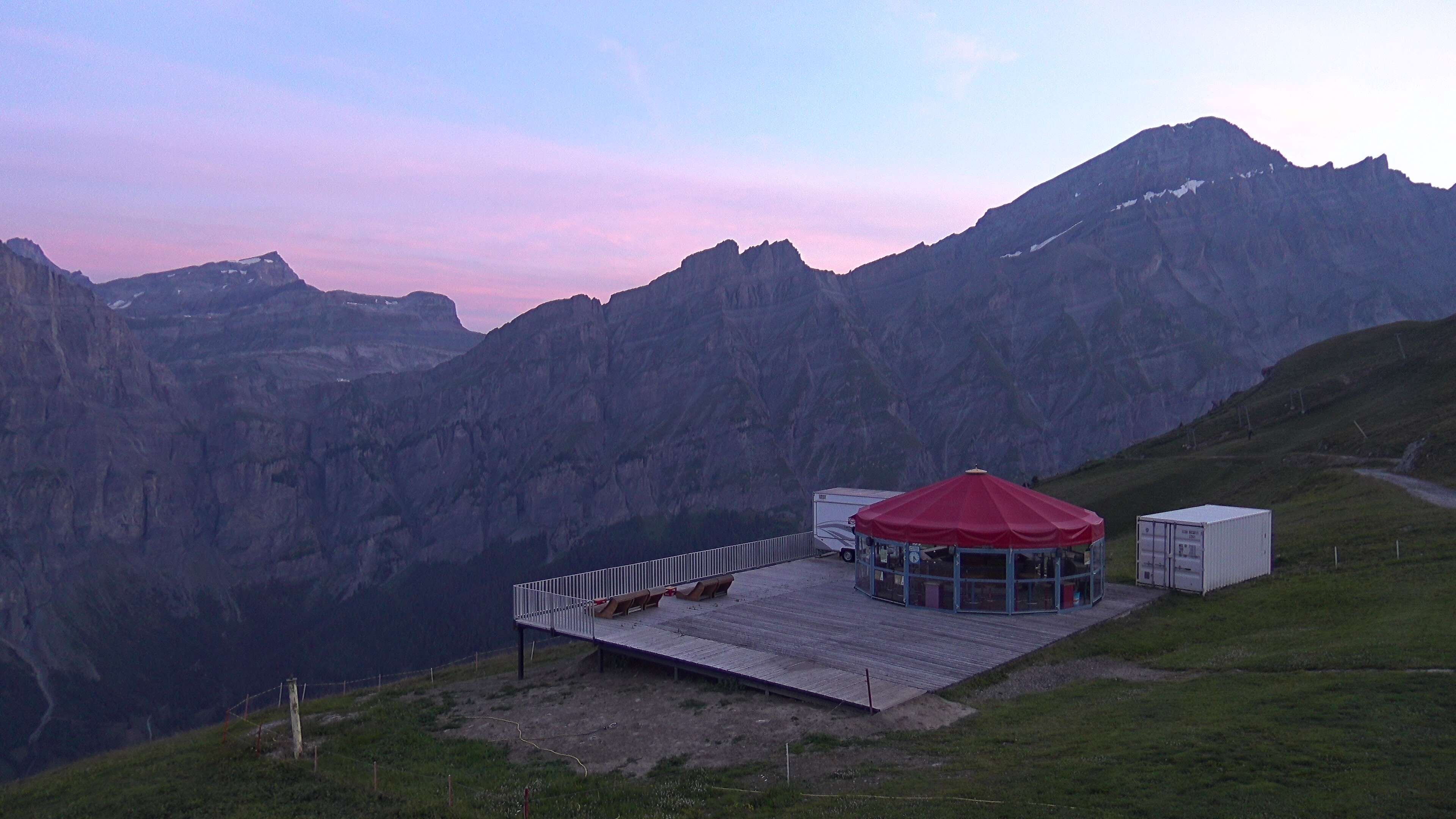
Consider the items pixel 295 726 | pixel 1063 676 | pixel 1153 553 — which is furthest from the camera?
pixel 1153 553

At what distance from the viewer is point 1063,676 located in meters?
24.7

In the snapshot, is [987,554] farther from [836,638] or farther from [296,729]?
[296,729]

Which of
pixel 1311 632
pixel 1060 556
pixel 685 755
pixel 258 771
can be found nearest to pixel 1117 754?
pixel 685 755

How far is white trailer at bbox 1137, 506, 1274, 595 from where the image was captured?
32.5 m

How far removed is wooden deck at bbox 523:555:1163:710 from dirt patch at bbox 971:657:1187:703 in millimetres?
845

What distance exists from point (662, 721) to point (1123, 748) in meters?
10.3

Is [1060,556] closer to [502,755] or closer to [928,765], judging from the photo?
[928,765]

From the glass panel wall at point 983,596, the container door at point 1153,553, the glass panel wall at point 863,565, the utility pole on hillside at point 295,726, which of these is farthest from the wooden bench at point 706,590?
the container door at point 1153,553

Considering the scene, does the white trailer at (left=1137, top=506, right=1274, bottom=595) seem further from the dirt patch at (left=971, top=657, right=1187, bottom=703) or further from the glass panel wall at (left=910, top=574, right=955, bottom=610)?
the dirt patch at (left=971, top=657, right=1187, bottom=703)

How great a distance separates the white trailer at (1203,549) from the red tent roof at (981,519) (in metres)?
2.45

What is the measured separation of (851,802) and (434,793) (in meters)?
8.11

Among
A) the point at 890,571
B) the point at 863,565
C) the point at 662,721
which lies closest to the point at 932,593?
the point at 890,571

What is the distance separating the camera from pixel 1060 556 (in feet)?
103

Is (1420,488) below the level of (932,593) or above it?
above
